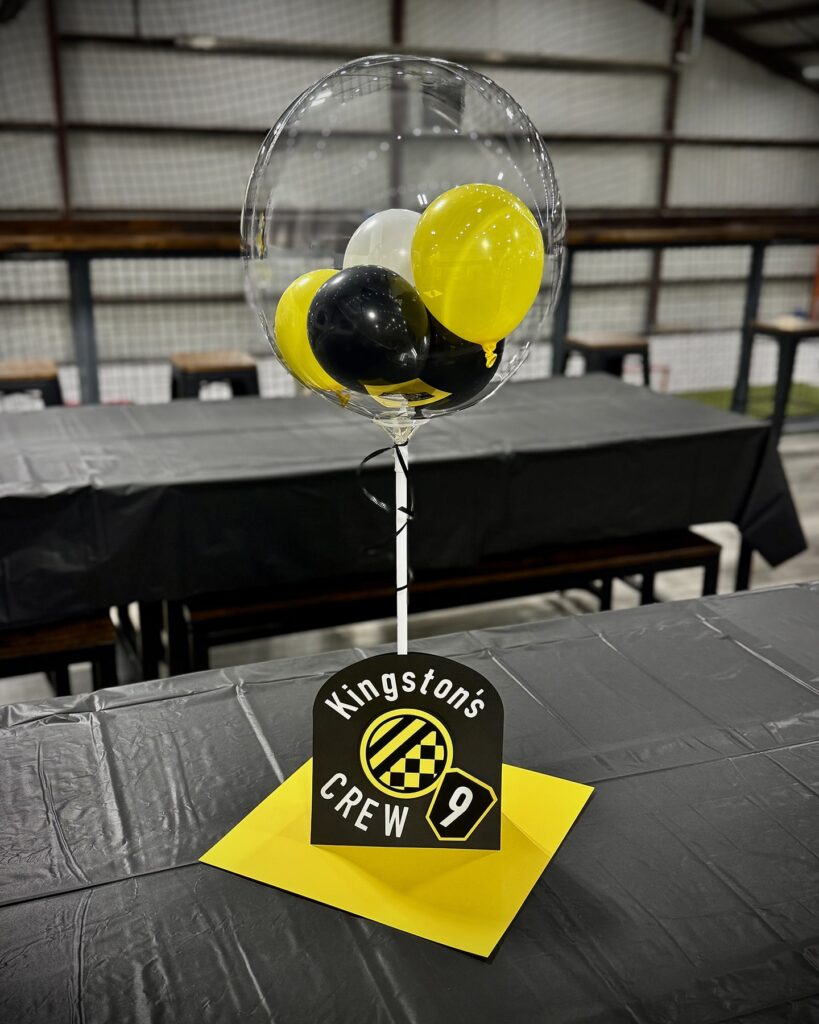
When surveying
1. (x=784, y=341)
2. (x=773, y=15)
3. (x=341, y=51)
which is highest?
(x=773, y=15)

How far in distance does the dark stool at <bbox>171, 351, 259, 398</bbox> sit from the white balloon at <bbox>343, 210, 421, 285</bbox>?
254 cm

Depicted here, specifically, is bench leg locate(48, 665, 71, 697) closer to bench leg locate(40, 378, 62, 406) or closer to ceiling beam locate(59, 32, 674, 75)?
bench leg locate(40, 378, 62, 406)

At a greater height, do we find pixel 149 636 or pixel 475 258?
pixel 475 258

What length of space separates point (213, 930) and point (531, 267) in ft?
1.87

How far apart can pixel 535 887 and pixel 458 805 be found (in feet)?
0.31

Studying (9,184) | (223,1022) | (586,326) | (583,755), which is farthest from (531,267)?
(586,326)

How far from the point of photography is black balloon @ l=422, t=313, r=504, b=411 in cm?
80

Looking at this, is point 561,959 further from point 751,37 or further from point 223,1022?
point 751,37

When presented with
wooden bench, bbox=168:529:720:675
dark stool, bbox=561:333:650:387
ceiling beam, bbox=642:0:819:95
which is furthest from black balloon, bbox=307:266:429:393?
A: ceiling beam, bbox=642:0:819:95

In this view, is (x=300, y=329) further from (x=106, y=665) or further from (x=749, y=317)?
(x=749, y=317)

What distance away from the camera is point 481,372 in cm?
84

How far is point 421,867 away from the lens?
83cm

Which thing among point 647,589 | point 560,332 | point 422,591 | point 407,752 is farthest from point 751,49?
point 407,752

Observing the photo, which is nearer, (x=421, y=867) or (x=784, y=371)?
(x=421, y=867)
